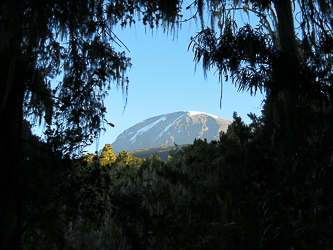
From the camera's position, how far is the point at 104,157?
341 cm

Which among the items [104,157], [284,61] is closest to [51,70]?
[104,157]

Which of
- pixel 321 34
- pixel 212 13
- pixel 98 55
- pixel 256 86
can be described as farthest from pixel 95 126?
pixel 321 34

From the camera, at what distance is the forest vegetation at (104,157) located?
177 centimetres

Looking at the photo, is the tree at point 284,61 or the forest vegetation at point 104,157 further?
the tree at point 284,61

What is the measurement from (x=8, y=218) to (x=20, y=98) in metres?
0.79

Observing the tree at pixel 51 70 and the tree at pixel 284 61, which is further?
the tree at pixel 284 61

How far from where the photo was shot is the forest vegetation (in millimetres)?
1768

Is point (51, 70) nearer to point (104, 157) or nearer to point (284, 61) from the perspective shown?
point (104, 157)

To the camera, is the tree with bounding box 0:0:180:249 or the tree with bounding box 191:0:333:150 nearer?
the tree with bounding box 0:0:180:249

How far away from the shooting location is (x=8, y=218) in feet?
5.15

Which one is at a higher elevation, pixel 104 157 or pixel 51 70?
pixel 51 70

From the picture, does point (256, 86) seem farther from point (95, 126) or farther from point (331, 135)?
point (95, 126)

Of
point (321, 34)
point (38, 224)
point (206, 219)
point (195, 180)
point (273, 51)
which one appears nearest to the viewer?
point (38, 224)

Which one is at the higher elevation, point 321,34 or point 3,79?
point 321,34
